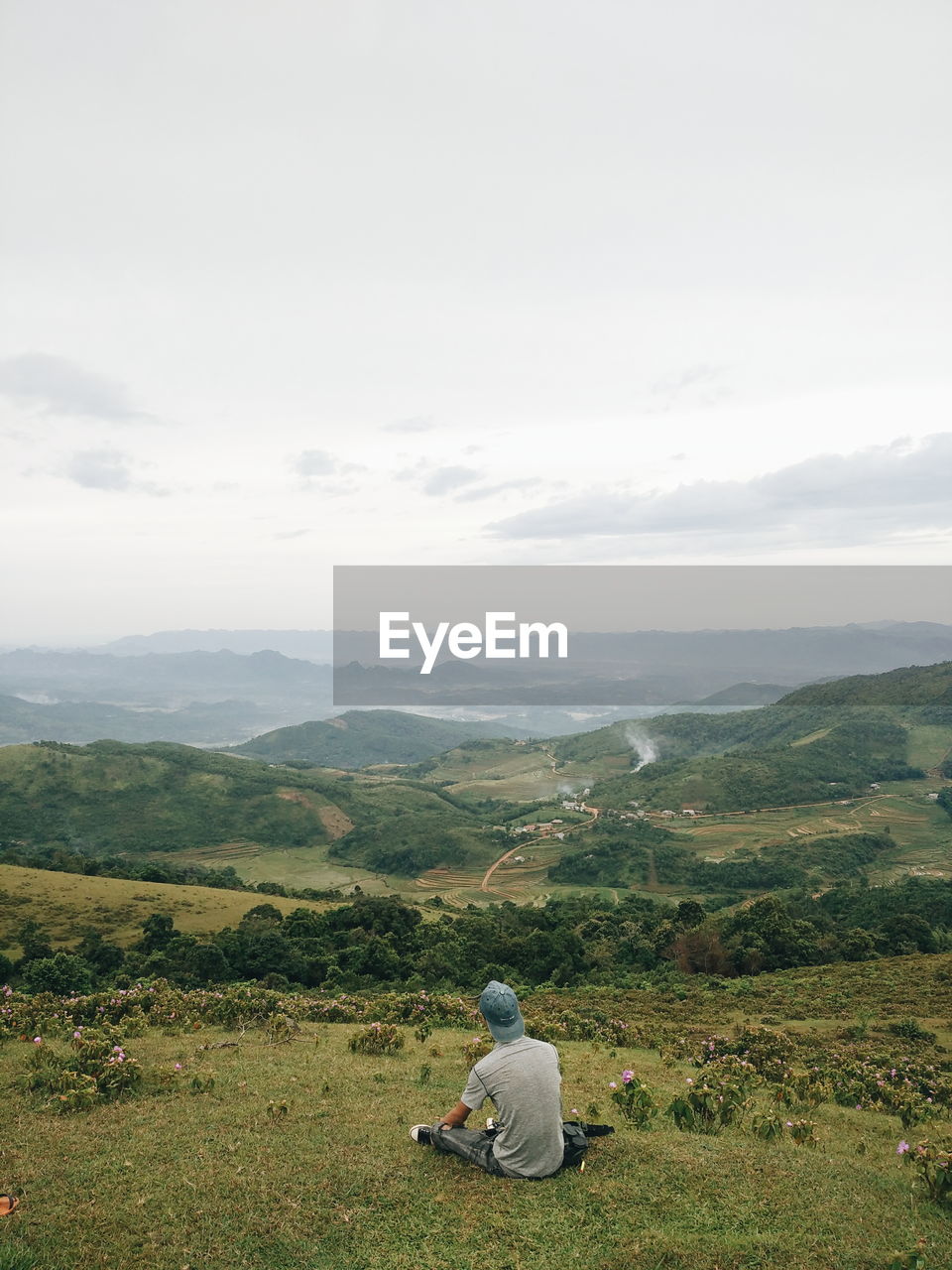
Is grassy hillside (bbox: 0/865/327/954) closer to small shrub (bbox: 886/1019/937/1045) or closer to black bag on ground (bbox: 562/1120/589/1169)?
small shrub (bbox: 886/1019/937/1045)

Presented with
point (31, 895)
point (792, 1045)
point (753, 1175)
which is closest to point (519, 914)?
point (31, 895)

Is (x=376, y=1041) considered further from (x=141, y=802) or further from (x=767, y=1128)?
(x=141, y=802)

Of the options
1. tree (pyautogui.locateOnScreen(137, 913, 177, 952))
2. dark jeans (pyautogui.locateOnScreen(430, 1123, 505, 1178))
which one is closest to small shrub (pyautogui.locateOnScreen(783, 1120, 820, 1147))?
dark jeans (pyautogui.locateOnScreen(430, 1123, 505, 1178))

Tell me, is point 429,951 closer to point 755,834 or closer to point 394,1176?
point 394,1176

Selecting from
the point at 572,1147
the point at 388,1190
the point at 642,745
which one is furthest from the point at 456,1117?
the point at 642,745

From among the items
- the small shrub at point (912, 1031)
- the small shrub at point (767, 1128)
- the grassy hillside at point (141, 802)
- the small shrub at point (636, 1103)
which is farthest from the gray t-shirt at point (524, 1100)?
the grassy hillside at point (141, 802)

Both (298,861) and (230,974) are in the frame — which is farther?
(298,861)
